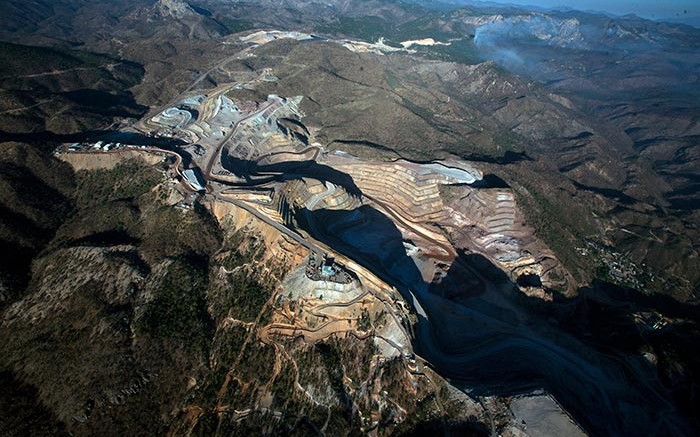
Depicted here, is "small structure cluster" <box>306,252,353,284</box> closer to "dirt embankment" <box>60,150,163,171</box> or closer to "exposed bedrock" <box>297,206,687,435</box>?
"exposed bedrock" <box>297,206,687,435</box>

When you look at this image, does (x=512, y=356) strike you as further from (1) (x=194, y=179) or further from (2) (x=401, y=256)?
(1) (x=194, y=179)

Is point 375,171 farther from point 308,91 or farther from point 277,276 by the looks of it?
point 308,91

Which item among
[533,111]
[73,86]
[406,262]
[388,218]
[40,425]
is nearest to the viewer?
[40,425]

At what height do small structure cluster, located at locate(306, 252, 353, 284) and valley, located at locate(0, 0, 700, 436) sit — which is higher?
small structure cluster, located at locate(306, 252, 353, 284)

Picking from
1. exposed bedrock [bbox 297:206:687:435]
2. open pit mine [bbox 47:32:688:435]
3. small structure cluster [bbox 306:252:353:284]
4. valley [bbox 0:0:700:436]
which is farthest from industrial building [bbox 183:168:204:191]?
small structure cluster [bbox 306:252:353:284]

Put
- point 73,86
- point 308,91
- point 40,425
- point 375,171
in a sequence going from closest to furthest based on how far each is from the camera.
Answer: point 40,425 → point 375,171 → point 73,86 → point 308,91

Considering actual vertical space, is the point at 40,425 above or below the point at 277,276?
below

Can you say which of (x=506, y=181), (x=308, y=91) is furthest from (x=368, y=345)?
(x=308, y=91)

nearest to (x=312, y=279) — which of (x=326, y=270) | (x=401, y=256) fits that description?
(x=326, y=270)

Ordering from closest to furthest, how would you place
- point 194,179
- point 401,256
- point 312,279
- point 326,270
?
point 312,279 < point 326,270 < point 194,179 < point 401,256
